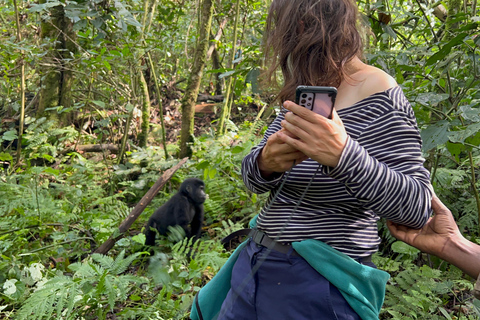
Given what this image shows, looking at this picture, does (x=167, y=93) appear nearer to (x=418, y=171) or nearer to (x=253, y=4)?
(x=253, y=4)

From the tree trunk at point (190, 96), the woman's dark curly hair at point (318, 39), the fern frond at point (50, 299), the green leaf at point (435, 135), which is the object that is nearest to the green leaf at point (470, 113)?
the green leaf at point (435, 135)

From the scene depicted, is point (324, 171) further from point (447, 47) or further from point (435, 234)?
point (447, 47)

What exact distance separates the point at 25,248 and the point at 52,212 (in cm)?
44

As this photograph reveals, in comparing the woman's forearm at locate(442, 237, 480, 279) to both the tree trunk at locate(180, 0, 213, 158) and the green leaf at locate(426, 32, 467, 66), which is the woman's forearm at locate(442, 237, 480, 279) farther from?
the tree trunk at locate(180, 0, 213, 158)

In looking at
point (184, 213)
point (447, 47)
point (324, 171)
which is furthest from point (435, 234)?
point (184, 213)

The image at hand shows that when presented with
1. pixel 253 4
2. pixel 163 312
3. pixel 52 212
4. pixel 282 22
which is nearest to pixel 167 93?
pixel 253 4

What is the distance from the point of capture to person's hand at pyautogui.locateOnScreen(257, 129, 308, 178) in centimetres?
101

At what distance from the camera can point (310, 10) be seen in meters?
1.15

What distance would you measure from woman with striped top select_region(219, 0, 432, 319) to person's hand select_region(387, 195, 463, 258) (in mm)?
102

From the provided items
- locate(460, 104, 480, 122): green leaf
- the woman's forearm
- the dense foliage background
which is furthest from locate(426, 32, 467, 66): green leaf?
the woman's forearm

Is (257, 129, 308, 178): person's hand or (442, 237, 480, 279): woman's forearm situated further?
(442, 237, 480, 279): woman's forearm

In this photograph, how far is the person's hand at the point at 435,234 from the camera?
118cm

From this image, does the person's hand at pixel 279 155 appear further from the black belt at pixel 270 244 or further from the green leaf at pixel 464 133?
the green leaf at pixel 464 133

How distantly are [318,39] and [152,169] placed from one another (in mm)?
4589
